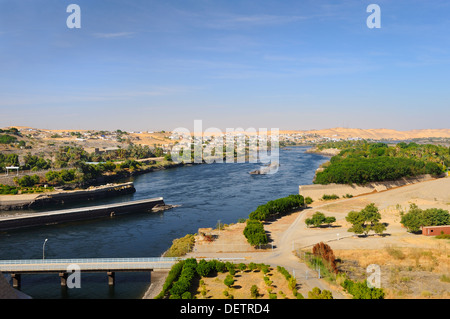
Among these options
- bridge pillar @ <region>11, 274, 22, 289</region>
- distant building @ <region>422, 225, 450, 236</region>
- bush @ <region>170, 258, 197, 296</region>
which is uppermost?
distant building @ <region>422, 225, 450, 236</region>

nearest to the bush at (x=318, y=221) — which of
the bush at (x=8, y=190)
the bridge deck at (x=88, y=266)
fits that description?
the bridge deck at (x=88, y=266)

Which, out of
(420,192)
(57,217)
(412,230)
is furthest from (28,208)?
(420,192)

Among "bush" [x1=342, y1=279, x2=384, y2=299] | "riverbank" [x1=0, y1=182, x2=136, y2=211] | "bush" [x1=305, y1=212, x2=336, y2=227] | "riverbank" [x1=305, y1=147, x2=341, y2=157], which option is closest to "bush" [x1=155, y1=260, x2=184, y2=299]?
"bush" [x1=342, y1=279, x2=384, y2=299]

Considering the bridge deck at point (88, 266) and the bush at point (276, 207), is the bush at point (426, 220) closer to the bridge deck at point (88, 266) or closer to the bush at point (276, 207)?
the bush at point (276, 207)

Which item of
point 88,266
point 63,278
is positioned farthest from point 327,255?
point 63,278

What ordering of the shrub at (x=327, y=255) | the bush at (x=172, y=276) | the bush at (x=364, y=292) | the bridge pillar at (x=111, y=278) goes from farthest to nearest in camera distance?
the bridge pillar at (x=111, y=278) → the shrub at (x=327, y=255) → the bush at (x=172, y=276) → the bush at (x=364, y=292)

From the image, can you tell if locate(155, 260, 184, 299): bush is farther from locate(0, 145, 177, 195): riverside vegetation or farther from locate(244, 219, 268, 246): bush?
locate(0, 145, 177, 195): riverside vegetation
